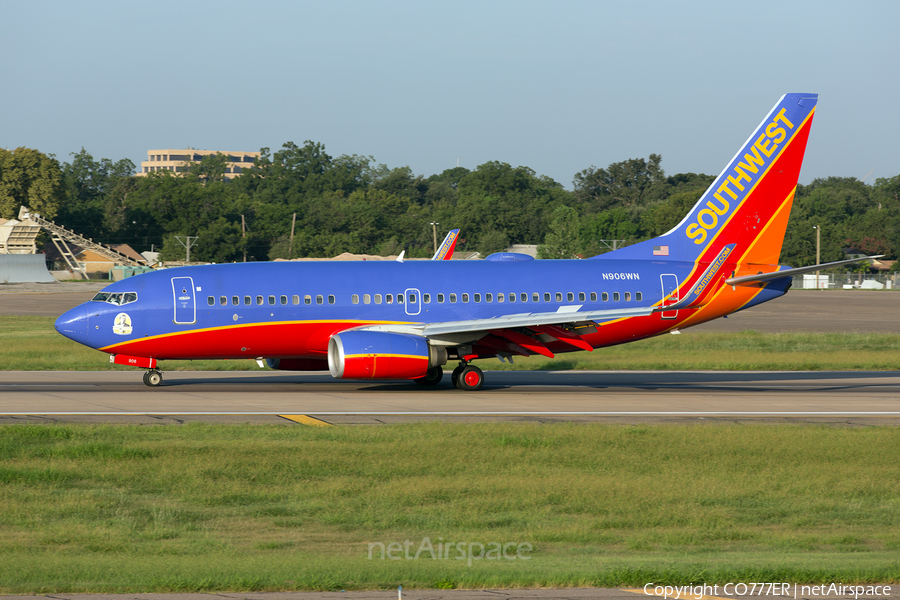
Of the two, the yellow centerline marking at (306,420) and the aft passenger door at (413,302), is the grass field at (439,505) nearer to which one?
the yellow centerline marking at (306,420)

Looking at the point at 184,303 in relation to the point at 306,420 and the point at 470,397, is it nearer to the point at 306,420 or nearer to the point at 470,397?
the point at 306,420

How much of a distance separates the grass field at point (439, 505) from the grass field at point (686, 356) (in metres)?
16.8

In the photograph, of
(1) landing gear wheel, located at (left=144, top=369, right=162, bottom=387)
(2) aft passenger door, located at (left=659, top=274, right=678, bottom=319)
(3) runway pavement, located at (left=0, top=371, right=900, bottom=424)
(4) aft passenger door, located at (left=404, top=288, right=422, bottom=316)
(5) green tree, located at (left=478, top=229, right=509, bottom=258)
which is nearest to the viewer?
(3) runway pavement, located at (left=0, top=371, right=900, bottom=424)

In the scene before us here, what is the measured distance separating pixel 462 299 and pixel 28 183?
158254mm

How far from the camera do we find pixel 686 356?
41.3 meters

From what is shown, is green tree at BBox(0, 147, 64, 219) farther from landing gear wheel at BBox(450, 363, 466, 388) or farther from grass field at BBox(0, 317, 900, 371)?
landing gear wheel at BBox(450, 363, 466, 388)

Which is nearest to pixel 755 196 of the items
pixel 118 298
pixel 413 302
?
pixel 413 302

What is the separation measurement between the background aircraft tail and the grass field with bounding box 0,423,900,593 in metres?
12.7

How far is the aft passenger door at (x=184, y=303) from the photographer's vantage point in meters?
28.9

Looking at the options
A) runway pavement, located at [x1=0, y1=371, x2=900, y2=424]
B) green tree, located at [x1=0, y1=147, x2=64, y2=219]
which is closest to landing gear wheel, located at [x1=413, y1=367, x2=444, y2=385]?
runway pavement, located at [x1=0, y1=371, x2=900, y2=424]

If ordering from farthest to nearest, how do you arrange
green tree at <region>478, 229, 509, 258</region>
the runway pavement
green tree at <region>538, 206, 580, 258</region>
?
green tree at <region>478, 229, 509, 258</region> → green tree at <region>538, 206, 580, 258</region> → the runway pavement

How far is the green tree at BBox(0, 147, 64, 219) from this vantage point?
6437 inches

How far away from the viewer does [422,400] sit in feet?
90.3

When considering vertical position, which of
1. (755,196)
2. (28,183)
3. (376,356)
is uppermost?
(28,183)
